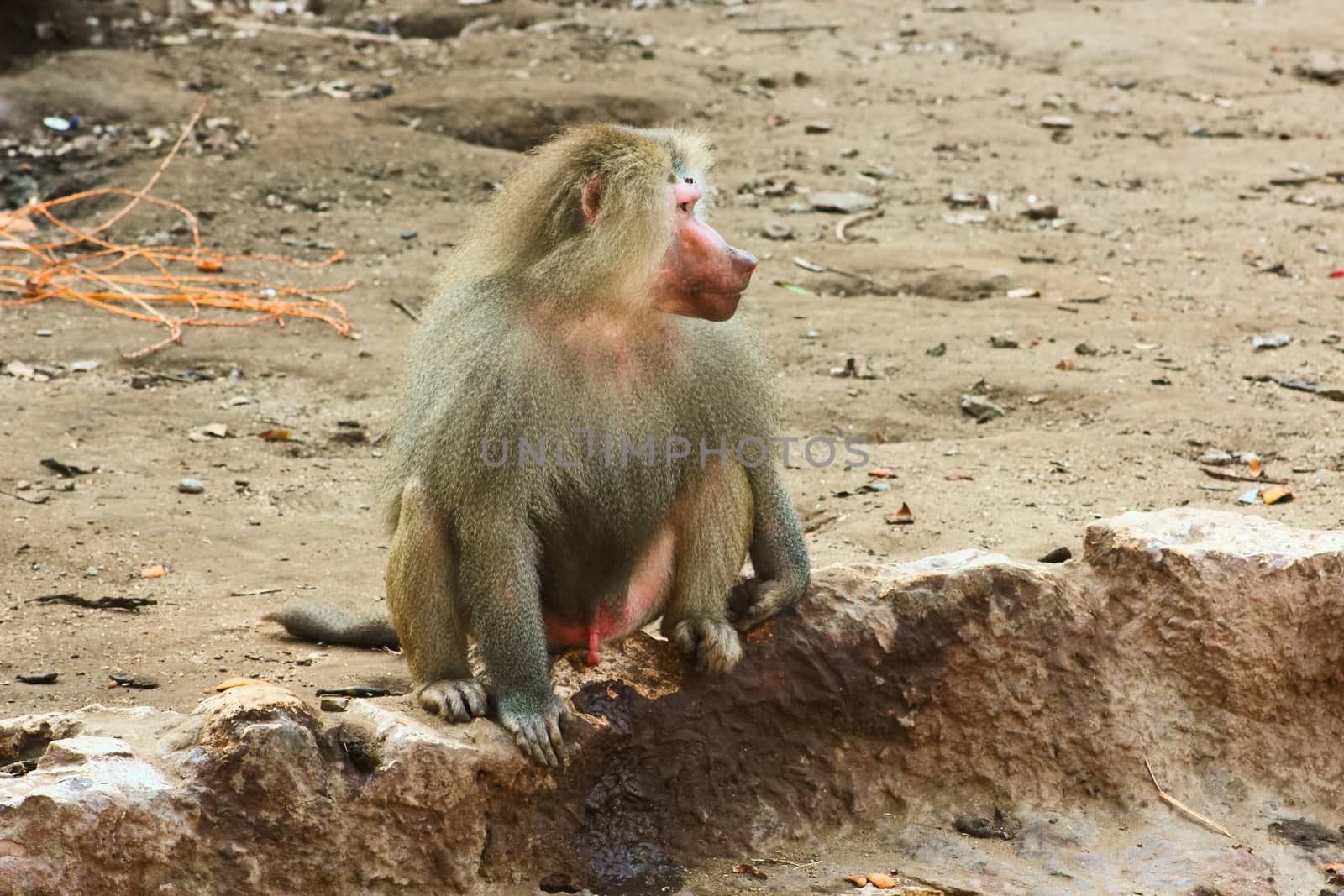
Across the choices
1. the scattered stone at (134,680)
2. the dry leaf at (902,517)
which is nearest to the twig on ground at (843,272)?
the dry leaf at (902,517)

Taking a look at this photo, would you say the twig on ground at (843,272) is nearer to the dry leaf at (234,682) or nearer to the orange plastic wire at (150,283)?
the orange plastic wire at (150,283)

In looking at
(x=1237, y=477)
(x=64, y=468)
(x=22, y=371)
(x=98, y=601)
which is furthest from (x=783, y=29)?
(x=98, y=601)

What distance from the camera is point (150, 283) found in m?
7.10

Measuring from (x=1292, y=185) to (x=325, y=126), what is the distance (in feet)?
19.0

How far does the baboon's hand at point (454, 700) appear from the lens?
3.09 metres

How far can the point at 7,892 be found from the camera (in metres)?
2.50

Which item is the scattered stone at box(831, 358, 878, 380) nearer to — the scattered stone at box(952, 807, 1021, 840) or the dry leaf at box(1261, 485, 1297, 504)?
the dry leaf at box(1261, 485, 1297, 504)

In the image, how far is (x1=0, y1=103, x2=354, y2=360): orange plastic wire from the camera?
6.94 metres

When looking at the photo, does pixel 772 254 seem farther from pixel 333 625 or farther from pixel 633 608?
pixel 633 608

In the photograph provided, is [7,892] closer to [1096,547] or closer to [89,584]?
[89,584]

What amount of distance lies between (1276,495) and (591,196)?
2918 millimetres

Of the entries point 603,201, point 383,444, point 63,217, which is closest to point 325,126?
point 63,217

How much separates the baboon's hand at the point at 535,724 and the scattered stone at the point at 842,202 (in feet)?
18.7

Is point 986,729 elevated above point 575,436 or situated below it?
below
